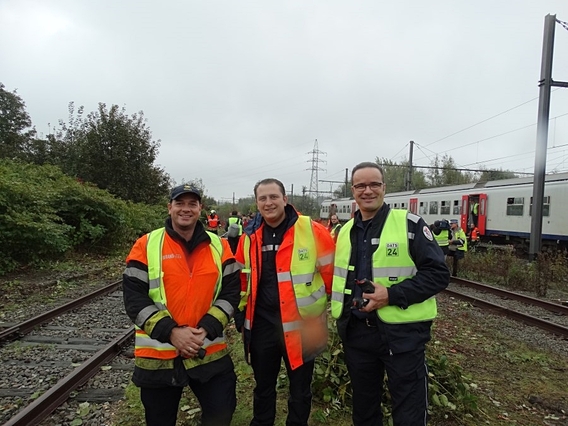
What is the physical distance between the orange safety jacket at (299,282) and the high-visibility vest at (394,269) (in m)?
0.27

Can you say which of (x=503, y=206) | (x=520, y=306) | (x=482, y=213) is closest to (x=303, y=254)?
(x=520, y=306)

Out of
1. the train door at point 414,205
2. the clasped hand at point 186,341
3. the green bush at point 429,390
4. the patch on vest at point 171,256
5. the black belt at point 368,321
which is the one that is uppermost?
the train door at point 414,205

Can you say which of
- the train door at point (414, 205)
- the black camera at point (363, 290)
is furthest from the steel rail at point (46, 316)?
the train door at point (414, 205)

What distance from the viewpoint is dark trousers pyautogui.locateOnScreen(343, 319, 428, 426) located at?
2.36 metres

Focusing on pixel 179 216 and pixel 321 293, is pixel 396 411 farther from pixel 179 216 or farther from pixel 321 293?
pixel 179 216

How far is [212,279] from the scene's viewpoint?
2516 millimetres

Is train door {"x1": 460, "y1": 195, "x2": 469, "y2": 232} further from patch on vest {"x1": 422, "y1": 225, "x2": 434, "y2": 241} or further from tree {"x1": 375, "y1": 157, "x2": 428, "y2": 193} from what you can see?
tree {"x1": 375, "y1": 157, "x2": 428, "y2": 193}

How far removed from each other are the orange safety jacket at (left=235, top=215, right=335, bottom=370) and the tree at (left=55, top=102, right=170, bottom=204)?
21.1 metres

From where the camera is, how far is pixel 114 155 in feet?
71.3

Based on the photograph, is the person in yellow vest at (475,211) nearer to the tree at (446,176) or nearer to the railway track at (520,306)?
the railway track at (520,306)

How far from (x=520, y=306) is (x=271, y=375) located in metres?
8.07

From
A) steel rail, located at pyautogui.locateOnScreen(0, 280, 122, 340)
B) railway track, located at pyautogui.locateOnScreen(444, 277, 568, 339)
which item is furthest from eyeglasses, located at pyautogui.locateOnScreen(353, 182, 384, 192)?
railway track, located at pyautogui.locateOnScreen(444, 277, 568, 339)

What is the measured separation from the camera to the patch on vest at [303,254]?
2.82m

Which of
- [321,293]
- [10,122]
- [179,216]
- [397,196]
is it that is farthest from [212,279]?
[10,122]
